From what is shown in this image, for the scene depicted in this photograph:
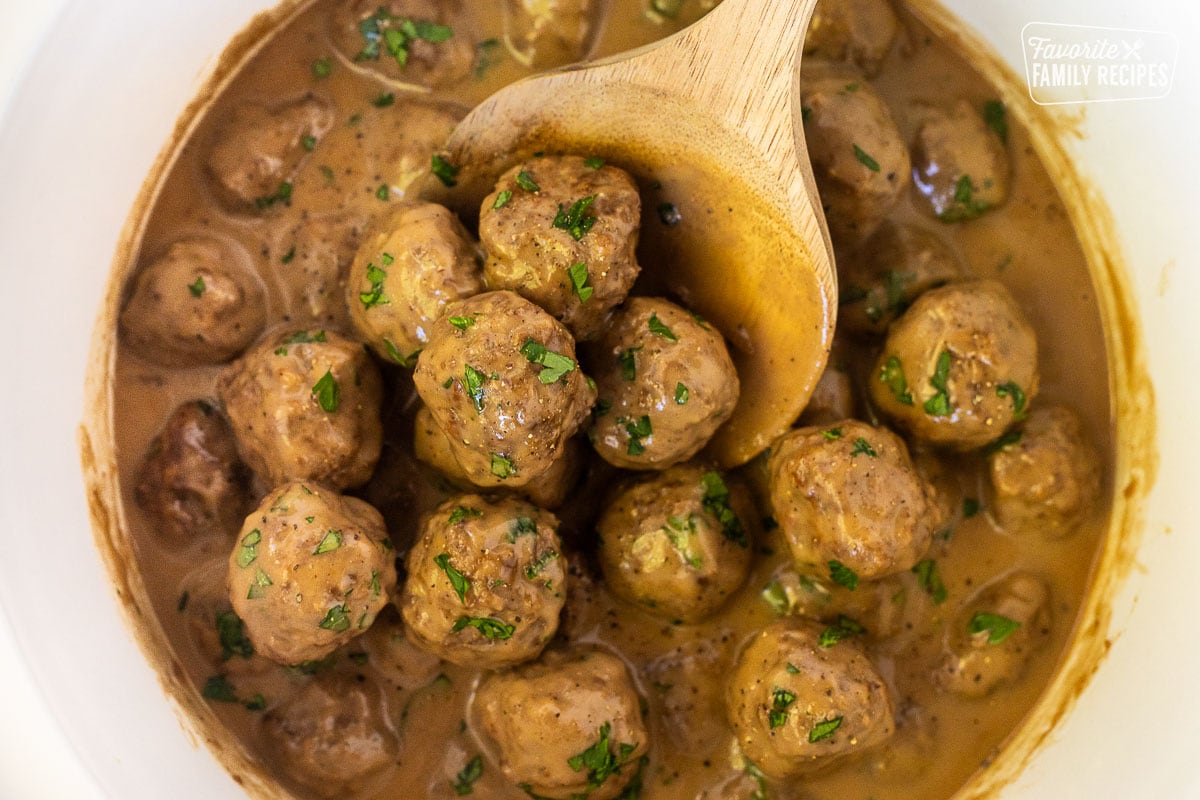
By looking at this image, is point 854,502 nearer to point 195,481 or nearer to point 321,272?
point 321,272

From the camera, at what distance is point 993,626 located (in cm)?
313

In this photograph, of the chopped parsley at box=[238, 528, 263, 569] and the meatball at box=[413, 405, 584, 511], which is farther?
the meatball at box=[413, 405, 584, 511]

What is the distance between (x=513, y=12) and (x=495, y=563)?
1.82 metres

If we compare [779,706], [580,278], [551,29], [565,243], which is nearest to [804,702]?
[779,706]

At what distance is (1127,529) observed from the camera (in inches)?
129

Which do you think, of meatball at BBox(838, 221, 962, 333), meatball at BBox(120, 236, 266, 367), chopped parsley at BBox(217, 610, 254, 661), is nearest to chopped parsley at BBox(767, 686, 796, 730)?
meatball at BBox(838, 221, 962, 333)

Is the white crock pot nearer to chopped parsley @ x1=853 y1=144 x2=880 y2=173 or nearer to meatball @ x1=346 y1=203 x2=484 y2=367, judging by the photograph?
chopped parsley @ x1=853 y1=144 x2=880 y2=173

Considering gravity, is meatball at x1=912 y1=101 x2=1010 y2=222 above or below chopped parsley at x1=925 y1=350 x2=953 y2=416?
above

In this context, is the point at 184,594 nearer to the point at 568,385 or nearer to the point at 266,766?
the point at 266,766

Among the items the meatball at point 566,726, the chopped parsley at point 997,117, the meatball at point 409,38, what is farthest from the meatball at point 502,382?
the chopped parsley at point 997,117

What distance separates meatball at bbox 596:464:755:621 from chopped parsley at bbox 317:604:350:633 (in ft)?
2.71

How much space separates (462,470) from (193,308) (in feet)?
3.18

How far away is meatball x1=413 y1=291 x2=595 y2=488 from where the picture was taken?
2.41 meters

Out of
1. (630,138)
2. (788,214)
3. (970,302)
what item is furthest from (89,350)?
(970,302)
